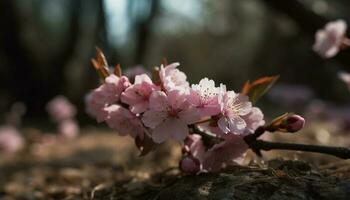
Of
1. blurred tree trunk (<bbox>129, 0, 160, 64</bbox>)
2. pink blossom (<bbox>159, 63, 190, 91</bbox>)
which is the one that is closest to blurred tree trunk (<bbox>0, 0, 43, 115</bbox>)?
blurred tree trunk (<bbox>129, 0, 160, 64</bbox>)

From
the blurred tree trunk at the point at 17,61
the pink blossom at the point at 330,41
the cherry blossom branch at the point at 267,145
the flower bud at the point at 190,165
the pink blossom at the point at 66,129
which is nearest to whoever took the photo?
the cherry blossom branch at the point at 267,145

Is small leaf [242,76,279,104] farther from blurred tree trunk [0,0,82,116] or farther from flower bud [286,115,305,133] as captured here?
blurred tree trunk [0,0,82,116]

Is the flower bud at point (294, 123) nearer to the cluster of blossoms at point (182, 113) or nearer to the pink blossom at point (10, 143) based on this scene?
the cluster of blossoms at point (182, 113)

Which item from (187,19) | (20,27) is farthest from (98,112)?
(187,19)

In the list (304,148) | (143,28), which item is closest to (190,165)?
(304,148)

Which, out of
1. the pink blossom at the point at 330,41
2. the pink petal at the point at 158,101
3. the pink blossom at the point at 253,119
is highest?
the pink blossom at the point at 330,41

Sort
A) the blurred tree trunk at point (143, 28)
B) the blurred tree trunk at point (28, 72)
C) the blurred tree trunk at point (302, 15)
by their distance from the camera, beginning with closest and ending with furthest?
the blurred tree trunk at point (302, 15), the blurred tree trunk at point (28, 72), the blurred tree trunk at point (143, 28)

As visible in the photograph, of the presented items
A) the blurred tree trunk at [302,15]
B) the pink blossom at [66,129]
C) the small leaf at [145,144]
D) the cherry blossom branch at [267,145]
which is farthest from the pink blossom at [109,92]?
the pink blossom at [66,129]
